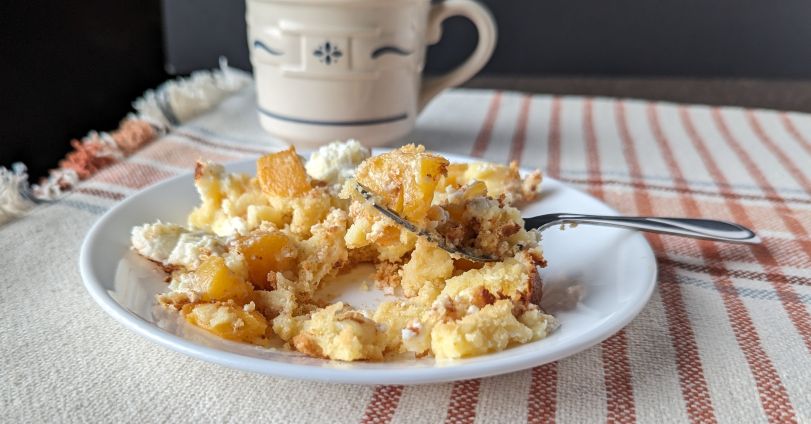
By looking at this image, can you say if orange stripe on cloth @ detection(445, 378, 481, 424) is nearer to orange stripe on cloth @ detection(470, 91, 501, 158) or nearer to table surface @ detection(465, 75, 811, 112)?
orange stripe on cloth @ detection(470, 91, 501, 158)

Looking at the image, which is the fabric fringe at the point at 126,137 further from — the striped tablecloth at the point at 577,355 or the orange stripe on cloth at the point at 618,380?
the orange stripe on cloth at the point at 618,380

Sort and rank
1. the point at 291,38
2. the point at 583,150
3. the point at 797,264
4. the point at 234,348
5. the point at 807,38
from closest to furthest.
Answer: the point at 234,348, the point at 797,264, the point at 291,38, the point at 583,150, the point at 807,38

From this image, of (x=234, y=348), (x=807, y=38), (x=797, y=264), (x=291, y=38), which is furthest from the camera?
(x=807, y=38)

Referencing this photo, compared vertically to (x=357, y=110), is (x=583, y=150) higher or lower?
lower

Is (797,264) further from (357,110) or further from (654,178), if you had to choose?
(357,110)

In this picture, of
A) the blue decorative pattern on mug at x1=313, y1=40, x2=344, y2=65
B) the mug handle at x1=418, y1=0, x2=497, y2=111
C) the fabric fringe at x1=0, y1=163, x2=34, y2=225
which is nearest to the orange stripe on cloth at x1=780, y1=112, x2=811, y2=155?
the mug handle at x1=418, y1=0, x2=497, y2=111

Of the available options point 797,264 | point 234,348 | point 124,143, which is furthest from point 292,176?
point 797,264

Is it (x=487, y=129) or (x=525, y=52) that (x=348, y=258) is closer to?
(x=487, y=129)

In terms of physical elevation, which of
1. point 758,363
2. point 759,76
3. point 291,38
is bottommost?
point 759,76

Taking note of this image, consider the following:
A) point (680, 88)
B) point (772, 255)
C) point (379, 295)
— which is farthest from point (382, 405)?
point (680, 88)
